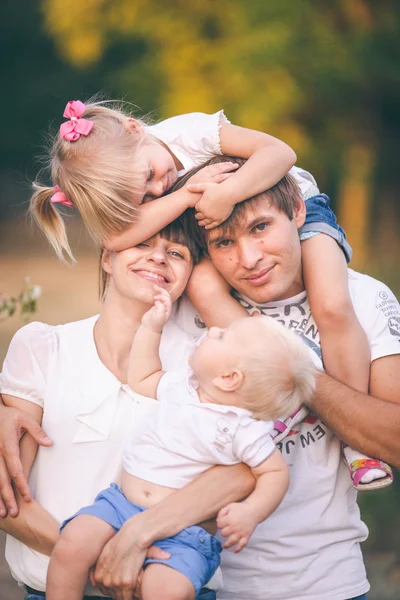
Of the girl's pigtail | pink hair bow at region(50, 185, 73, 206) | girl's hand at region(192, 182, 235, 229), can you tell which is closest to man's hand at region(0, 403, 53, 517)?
the girl's pigtail

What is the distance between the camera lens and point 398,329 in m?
3.20

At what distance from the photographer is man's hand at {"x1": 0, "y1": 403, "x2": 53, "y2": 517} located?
2.89m

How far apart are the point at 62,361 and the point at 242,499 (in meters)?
0.79

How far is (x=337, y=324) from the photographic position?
309 centimetres

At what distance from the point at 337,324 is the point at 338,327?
0.02 m

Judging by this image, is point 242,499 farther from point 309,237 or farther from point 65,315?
point 65,315

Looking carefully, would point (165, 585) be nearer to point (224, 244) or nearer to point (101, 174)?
point (224, 244)

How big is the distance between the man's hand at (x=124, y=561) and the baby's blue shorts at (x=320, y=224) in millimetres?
1264

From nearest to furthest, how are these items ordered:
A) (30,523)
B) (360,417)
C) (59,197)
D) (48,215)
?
(30,523) → (360,417) → (59,197) → (48,215)

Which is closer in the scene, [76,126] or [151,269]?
[151,269]

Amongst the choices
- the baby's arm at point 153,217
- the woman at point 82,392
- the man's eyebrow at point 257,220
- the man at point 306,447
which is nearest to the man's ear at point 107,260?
the woman at point 82,392

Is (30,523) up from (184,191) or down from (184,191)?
down

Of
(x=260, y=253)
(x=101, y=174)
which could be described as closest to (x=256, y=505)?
(x=260, y=253)

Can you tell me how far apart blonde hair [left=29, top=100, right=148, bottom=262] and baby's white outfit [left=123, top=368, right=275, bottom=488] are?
670 millimetres
